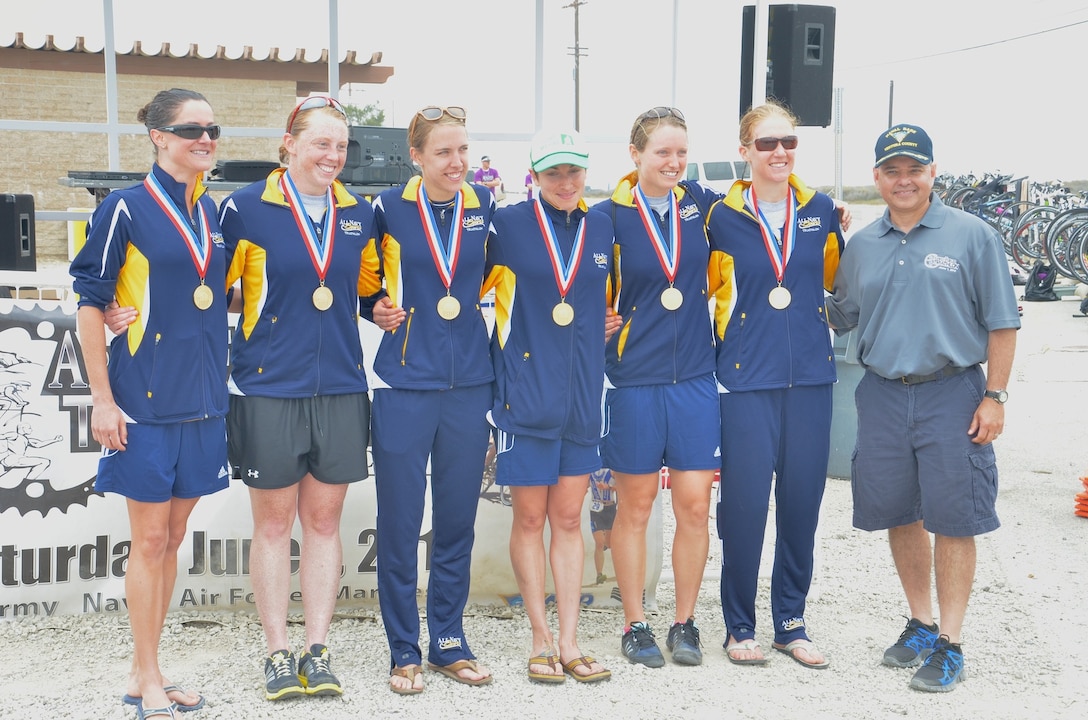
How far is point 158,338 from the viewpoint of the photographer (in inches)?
140

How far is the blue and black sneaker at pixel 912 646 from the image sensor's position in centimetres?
436

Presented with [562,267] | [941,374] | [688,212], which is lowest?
[941,374]

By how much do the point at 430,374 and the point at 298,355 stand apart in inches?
18.5

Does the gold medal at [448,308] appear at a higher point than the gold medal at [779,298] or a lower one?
lower

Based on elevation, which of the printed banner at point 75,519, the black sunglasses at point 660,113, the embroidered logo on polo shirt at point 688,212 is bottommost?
the printed banner at point 75,519

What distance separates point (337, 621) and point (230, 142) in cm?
1697

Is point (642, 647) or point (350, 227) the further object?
point (642, 647)

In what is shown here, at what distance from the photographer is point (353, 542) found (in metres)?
4.93

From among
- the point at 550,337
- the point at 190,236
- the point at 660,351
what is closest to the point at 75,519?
the point at 190,236

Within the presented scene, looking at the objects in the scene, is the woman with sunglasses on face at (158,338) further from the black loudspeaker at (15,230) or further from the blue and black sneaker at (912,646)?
the blue and black sneaker at (912,646)

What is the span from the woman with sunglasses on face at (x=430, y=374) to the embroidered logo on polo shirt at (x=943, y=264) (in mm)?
1689

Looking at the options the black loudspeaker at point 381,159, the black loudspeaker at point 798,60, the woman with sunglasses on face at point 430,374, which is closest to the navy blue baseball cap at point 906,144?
the woman with sunglasses on face at point 430,374

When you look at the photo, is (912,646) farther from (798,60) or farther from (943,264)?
(798,60)

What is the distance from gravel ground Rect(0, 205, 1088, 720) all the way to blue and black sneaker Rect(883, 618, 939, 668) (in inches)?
2.1
